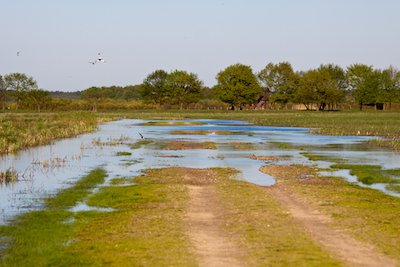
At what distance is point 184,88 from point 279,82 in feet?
103

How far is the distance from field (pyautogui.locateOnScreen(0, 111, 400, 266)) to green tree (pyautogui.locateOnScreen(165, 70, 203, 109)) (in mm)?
153807

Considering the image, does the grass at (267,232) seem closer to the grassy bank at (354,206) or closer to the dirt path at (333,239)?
the dirt path at (333,239)

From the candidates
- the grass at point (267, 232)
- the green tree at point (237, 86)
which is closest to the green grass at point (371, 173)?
the grass at point (267, 232)

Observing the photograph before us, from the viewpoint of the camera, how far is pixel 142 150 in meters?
50.3

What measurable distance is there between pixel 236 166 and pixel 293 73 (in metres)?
154

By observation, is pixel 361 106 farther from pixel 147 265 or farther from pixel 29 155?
pixel 147 265

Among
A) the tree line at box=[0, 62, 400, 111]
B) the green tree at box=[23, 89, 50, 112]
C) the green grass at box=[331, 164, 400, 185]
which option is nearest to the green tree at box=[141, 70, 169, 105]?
the tree line at box=[0, 62, 400, 111]

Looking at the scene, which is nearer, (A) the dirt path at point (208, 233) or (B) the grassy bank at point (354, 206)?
(A) the dirt path at point (208, 233)

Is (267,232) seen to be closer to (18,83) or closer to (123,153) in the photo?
(123,153)

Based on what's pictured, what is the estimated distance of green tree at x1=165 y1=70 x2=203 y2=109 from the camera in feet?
603

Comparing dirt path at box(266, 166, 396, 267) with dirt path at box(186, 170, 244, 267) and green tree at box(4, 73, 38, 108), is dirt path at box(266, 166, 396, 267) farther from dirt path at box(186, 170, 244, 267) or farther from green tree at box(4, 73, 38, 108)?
green tree at box(4, 73, 38, 108)

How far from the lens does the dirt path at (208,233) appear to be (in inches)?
562

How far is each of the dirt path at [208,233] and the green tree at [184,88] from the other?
158m

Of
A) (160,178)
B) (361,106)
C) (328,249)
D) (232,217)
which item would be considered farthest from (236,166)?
(361,106)
